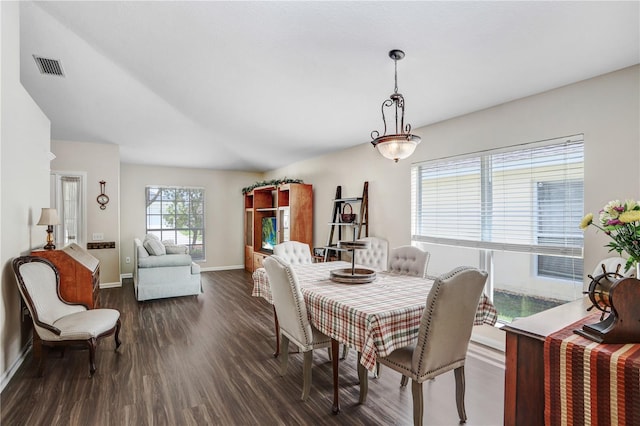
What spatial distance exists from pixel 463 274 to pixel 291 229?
180 inches

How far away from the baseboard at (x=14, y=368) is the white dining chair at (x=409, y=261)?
344cm

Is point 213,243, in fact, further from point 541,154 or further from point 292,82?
point 541,154

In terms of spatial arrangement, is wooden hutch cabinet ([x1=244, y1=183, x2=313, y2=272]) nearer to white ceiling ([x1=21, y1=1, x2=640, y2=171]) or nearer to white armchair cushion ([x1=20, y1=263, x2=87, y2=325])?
white ceiling ([x1=21, y1=1, x2=640, y2=171])

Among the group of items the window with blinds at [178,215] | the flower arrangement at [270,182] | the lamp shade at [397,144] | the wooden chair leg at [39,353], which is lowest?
the wooden chair leg at [39,353]

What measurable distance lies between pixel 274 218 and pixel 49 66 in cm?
451

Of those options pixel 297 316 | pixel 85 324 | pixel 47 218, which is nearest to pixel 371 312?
pixel 297 316

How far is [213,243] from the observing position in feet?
27.2

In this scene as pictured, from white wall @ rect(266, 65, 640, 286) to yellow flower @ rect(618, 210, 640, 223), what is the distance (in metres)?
1.85

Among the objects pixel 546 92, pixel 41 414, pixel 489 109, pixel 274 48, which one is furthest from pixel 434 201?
pixel 41 414

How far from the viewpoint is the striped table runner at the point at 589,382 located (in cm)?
104

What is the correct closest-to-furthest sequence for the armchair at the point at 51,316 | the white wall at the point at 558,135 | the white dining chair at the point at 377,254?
the white wall at the point at 558,135 < the armchair at the point at 51,316 < the white dining chair at the point at 377,254

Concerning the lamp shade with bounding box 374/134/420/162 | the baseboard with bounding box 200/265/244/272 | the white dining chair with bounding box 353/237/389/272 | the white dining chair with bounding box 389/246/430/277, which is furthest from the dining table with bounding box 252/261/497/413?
the baseboard with bounding box 200/265/244/272

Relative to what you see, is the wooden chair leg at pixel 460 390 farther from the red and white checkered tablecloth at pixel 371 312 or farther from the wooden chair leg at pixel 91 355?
the wooden chair leg at pixel 91 355

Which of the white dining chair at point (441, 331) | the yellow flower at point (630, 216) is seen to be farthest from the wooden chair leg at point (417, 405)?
the yellow flower at point (630, 216)
